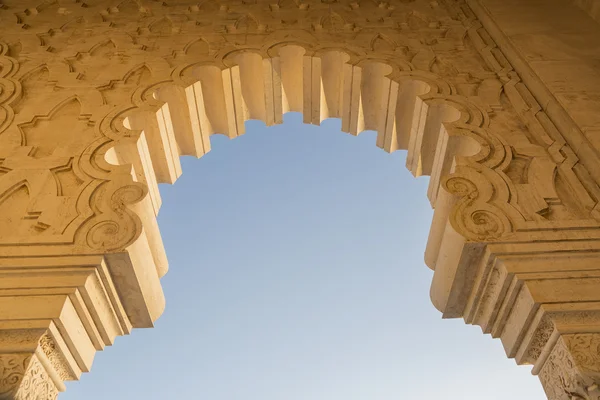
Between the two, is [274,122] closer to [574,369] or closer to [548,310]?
[548,310]

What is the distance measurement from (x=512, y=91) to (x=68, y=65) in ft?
12.0

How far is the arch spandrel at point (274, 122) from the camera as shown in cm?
266

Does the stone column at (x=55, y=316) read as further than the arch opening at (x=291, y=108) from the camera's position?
→ No

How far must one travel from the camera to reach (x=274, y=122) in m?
4.85

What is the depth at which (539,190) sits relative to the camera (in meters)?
3.10

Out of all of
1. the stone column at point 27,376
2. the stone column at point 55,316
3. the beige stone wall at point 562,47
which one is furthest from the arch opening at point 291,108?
the stone column at point 27,376

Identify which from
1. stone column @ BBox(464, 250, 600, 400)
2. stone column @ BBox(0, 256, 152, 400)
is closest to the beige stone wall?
stone column @ BBox(464, 250, 600, 400)

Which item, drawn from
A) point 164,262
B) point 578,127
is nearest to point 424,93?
point 578,127

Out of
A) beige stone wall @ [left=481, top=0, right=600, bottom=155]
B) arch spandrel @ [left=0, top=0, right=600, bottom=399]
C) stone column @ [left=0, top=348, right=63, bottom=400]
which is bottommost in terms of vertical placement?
stone column @ [left=0, top=348, right=63, bottom=400]

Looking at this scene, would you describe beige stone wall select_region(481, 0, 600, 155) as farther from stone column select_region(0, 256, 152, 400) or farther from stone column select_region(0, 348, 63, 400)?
stone column select_region(0, 348, 63, 400)

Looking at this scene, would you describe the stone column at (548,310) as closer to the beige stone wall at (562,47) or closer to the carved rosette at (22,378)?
the beige stone wall at (562,47)

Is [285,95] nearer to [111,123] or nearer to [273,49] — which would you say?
[273,49]

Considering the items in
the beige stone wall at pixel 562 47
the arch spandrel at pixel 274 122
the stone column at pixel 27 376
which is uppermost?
the beige stone wall at pixel 562 47

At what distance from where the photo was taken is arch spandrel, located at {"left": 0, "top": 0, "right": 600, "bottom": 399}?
2.66m
